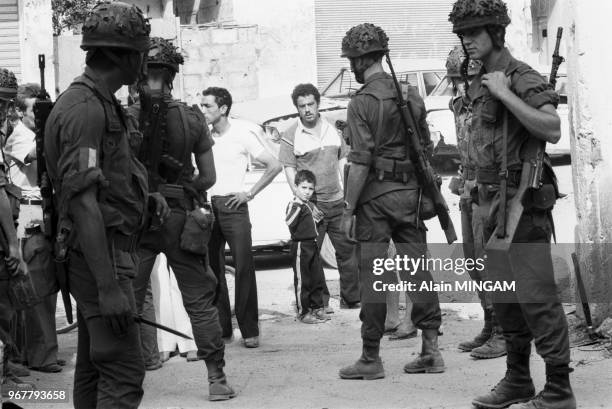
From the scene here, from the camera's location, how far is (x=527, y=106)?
225 inches

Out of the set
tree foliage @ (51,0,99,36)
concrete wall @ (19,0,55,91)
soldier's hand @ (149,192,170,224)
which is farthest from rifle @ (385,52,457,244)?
tree foliage @ (51,0,99,36)

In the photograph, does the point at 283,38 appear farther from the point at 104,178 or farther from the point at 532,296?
the point at 104,178

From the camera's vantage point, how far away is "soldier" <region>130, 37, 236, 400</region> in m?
6.71

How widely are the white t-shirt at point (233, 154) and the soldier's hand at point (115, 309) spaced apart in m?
3.97

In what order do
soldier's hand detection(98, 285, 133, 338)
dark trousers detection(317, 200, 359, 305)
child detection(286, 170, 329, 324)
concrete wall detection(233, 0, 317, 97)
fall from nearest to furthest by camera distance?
soldier's hand detection(98, 285, 133, 338) → child detection(286, 170, 329, 324) → dark trousers detection(317, 200, 359, 305) → concrete wall detection(233, 0, 317, 97)

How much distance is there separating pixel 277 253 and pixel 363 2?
14.6 metres

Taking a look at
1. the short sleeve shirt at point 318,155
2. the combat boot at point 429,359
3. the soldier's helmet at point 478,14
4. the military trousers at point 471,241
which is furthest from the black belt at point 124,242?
the short sleeve shirt at point 318,155

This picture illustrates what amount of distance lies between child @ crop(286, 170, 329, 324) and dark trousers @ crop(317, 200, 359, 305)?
211 mm

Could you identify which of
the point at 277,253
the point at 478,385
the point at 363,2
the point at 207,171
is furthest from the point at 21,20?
the point at 478,385

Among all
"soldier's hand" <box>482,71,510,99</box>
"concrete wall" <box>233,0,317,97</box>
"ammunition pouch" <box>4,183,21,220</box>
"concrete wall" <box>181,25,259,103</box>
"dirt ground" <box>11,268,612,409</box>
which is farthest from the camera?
"concrete wall" <box>233,0,317,97</box>

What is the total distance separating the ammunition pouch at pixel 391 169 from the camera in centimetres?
717

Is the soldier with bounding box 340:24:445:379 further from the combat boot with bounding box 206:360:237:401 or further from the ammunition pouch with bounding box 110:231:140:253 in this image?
the ammunition pouch with bounding box 110:231:140:253

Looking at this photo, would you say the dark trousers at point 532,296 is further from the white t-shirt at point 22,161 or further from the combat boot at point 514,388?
the white t-shirt at point 22,161

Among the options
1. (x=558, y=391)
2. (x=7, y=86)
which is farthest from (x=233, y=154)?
(x=558, y=391)
